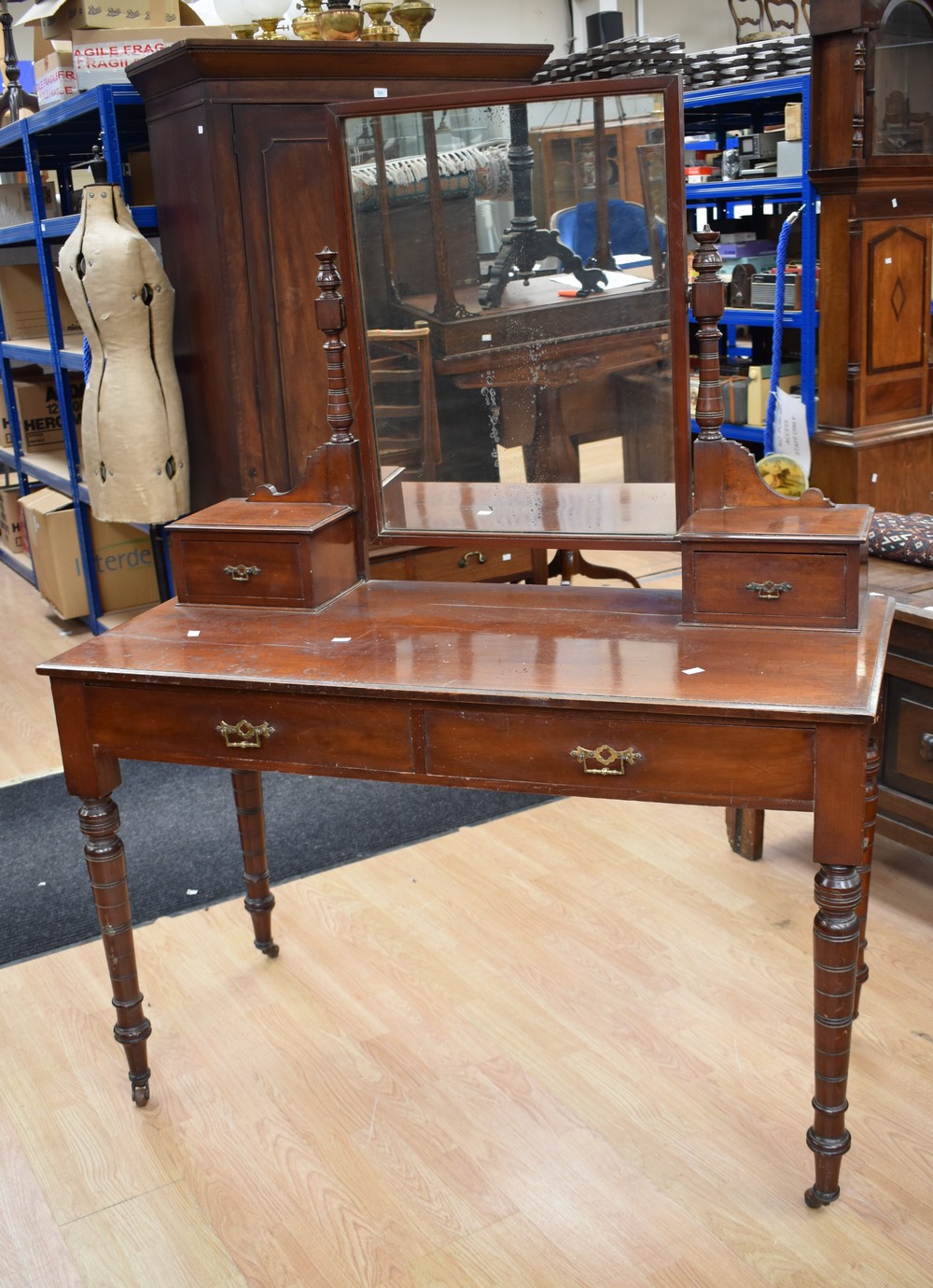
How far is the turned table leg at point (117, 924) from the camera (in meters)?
2.48

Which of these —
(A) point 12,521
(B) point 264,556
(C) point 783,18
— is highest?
(C) point 783,18

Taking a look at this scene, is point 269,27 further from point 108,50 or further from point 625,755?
point 625,755

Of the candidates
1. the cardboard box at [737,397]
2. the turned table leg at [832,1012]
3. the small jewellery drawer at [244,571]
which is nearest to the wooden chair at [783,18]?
the cardboard box at [737,397]

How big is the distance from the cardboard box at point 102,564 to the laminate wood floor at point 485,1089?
2.48 metres

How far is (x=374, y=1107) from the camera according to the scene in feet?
8.29

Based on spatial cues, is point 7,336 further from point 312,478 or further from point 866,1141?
point 866,1141

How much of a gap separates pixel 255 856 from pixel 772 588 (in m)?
1.38

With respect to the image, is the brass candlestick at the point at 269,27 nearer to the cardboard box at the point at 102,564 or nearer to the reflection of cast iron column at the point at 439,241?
the reflection of cast iron column at the point at 439,241

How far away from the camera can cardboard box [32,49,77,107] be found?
473 cm

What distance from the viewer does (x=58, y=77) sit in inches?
187

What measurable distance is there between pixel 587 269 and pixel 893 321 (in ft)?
11.5

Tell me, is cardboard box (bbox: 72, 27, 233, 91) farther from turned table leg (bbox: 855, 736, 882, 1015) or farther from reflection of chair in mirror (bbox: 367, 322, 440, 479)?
turned table leg (bbox: 855, 736, 882, 1015)

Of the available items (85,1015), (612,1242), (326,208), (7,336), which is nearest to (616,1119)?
(612,1242)

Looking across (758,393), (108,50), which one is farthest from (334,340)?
(758,393)
